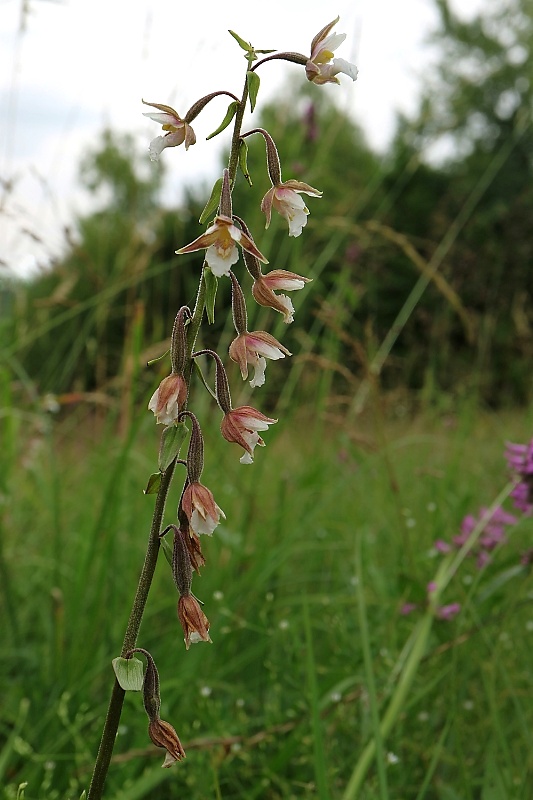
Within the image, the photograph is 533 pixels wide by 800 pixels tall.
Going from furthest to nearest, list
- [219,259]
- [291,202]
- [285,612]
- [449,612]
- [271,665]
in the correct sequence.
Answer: [285,612], [449,612], [271,665], [291,202], [219,259]

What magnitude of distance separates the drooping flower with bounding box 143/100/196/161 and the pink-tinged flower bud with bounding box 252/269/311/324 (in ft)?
0.56

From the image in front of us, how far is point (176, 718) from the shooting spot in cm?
193

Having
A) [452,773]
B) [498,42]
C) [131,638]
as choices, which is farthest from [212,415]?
[498,42]

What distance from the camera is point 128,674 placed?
0.89 m

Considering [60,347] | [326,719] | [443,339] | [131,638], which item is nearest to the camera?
[131,638]

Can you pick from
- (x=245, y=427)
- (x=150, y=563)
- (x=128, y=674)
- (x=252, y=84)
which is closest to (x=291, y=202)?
(x=252, y=84)

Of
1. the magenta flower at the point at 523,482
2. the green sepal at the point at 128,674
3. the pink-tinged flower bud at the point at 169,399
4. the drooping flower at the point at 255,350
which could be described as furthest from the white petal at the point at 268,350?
the magenta flower at the point at 523,482

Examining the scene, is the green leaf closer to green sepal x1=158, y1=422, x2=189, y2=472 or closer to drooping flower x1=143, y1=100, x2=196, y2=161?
drooping flower x1=143, y1=100, x2=196, y2=161

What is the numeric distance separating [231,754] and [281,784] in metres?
0.12

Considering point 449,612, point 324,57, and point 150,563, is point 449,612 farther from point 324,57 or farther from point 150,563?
point 324,57

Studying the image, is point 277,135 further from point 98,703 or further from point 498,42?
point 498,42

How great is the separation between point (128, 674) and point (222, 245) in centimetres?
47

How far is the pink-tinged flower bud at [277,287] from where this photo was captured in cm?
92

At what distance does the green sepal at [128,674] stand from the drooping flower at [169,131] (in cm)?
55
